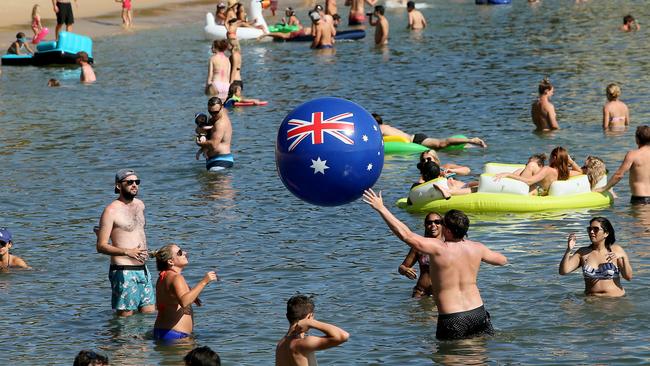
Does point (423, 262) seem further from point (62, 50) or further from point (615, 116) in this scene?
point (62, 50)

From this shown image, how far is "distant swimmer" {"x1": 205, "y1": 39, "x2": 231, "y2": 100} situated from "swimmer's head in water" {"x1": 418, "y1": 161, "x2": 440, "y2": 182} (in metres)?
12.0

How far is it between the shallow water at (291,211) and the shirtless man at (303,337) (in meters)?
2.57

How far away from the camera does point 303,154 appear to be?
11.9m

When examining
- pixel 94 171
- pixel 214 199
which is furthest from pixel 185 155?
pixel 214 199

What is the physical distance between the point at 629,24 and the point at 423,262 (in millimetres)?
32228

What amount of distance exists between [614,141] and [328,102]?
1319 centimetres

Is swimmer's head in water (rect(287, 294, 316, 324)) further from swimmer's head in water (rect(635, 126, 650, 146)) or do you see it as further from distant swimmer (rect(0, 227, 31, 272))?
swimmer's head in water (rect(635, 126, 650, 146))

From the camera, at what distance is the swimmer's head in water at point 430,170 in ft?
60.7

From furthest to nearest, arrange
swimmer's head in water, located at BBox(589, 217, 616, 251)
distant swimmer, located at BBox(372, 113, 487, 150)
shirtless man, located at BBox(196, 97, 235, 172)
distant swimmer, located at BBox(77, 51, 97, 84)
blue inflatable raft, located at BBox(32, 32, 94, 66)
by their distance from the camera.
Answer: blue inflatable raft, located at BBox(32, 32, 94, 66) < distant swimmer, located at BBox(77, 51, 97, 84) < distant swimmer, located at BBox(372, 113, 487, 150) < shirtless man, located at BBox(196, 97, 235, 172) < swimmer's head in water, located at BBox(589, 217, 616, 251)

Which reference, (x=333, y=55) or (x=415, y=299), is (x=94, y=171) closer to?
(x=415, y=299)

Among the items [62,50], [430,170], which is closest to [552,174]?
[430,170]

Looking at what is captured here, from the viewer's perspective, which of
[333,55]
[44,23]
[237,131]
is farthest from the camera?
[44,23]

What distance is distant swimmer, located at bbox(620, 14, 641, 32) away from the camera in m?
43.7

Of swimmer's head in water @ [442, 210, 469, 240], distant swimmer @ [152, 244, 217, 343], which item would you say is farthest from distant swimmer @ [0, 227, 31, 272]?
swimmer's head in water @ [442, 210, 469, 240]
